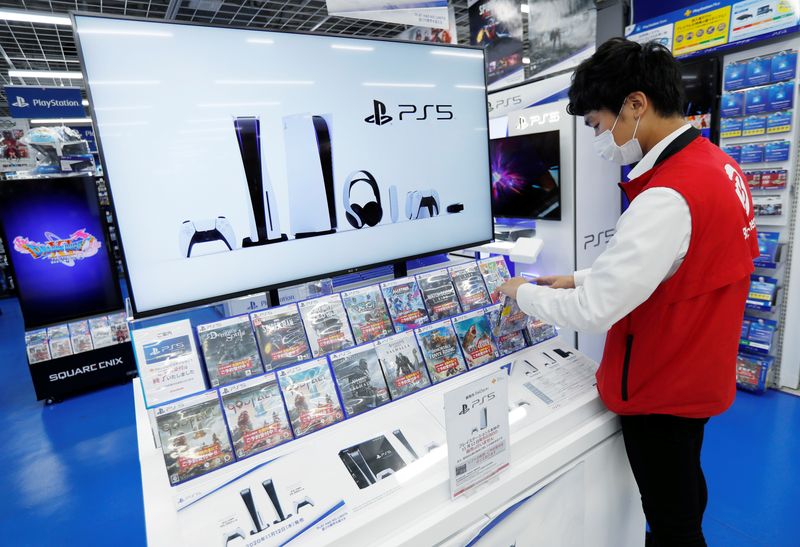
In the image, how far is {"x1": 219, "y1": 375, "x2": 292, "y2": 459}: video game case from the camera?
3.71 ft

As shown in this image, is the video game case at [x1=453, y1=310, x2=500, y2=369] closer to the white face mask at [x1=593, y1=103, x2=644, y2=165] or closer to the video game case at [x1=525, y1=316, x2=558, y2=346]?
the video game case at [x1=525, y1=316, x2=558, y2=346]

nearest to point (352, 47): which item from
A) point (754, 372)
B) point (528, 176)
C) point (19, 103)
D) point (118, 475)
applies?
point (528, 176)

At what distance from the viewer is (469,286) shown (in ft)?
5.33

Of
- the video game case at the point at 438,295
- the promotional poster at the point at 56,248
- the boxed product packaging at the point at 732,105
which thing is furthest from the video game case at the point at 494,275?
the promotional poster at the point at 56,248

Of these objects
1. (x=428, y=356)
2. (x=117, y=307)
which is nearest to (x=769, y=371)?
(x=428, y=356)

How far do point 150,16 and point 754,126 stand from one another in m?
9.61

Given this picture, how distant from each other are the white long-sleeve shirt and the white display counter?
36 centimetres

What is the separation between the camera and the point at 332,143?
143 cm

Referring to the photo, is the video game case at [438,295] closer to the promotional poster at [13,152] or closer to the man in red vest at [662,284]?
the man in red vest at [662,284]

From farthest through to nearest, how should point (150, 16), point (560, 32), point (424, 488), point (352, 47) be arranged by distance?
point (150, 16) → point (560, 32) → point (352, 47) → point (424, 488)

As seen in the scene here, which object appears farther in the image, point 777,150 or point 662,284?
point 777,150

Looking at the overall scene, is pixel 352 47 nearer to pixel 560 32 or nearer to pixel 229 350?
pixel 229 350

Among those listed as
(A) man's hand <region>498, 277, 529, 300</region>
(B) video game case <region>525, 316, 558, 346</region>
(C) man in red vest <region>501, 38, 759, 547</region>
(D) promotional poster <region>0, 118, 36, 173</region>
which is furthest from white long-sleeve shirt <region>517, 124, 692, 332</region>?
(D) promotional poster <region>0, 118, 36, 173</region>

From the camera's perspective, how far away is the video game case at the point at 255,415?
1130mm
